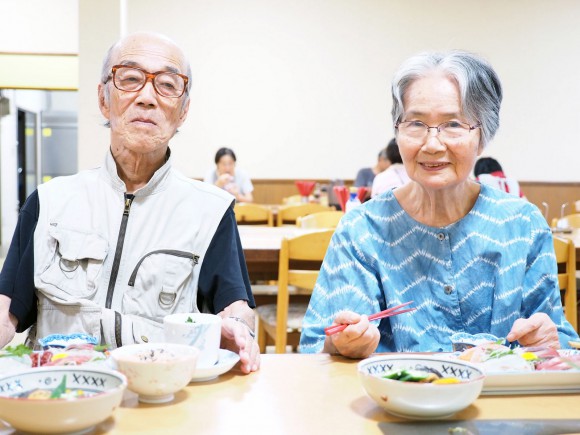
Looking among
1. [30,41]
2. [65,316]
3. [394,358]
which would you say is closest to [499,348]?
[394,358]

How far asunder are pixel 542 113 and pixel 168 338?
832 centimetres

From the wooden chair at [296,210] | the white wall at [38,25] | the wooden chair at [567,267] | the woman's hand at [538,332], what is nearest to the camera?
the woman's hand at [538,332]

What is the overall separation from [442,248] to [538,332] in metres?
0.30

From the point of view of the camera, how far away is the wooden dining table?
3.14ft

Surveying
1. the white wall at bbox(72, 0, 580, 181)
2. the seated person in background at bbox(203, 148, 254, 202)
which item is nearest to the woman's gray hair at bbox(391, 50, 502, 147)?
the seated person in background at bbox(203, 148, 254, 202)

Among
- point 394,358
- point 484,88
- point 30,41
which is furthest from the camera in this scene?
point 30,41

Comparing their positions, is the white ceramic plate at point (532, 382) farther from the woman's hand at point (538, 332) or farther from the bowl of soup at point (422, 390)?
the woman's hand at point (538, 332)

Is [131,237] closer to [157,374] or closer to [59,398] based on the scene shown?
[157,374]

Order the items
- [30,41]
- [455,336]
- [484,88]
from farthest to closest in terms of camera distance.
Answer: [30,41] → [484,88] → [455,336]

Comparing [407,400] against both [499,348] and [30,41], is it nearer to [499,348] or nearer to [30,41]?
[499,348]

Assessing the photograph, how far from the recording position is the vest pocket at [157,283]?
Result: 156cm

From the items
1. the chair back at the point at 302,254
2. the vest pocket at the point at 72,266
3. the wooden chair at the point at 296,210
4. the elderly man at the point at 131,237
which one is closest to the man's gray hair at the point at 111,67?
the elderly man at the point at 131,237

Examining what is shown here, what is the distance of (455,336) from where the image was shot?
1.46m

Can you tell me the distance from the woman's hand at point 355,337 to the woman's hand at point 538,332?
293 millimetres
